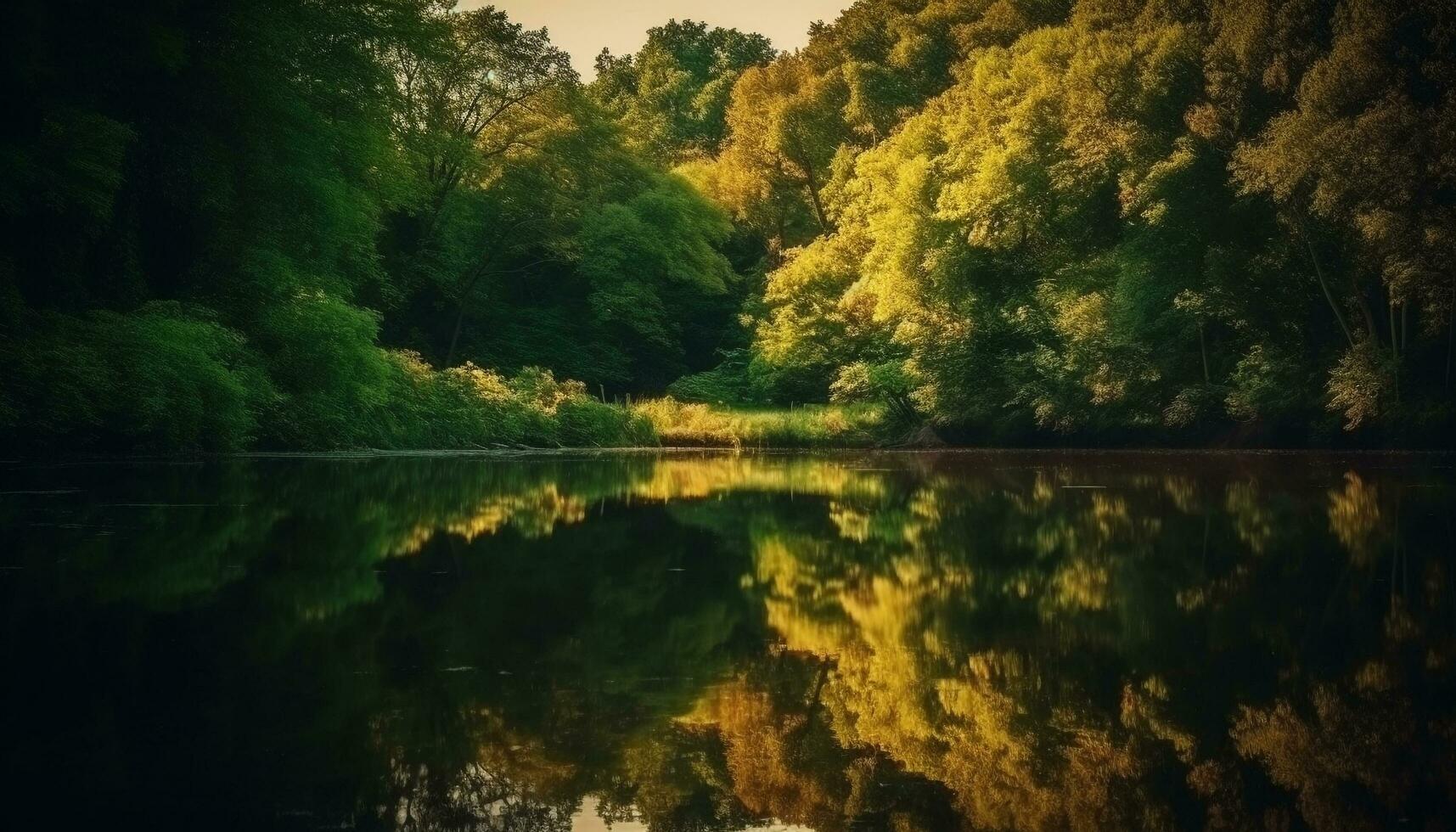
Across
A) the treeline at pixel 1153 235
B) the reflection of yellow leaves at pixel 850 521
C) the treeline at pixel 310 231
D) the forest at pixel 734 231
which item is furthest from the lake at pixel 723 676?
the treeline at pixel 1153 235

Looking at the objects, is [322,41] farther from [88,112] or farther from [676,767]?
[676,767]

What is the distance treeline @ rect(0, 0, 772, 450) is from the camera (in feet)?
53.0

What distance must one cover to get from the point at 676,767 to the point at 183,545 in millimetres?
5416

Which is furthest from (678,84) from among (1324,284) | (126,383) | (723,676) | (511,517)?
(723,676)

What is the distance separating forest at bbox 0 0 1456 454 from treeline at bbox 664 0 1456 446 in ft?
0.29

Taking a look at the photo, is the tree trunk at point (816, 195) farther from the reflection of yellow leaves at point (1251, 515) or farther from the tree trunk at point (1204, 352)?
the reflection of yellow leaves at point (1251, 515)

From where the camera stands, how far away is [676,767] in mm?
3102

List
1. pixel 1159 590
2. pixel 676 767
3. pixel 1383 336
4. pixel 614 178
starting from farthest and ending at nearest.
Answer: pixel 614 178, pixel 1383 336, pixel 1159 590, pixel 676 767

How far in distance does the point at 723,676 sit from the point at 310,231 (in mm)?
21026

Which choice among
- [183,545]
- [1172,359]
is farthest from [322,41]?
[183,545]

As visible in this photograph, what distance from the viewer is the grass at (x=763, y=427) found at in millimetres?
32156

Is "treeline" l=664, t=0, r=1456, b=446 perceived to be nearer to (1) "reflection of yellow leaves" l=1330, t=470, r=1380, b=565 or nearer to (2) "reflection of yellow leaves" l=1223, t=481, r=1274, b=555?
(1) "reflection of yellow leaves" l=1330, t=470, r=1380, b=565

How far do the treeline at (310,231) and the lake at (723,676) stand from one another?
27.1 ft

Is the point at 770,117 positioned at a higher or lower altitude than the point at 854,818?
higher
